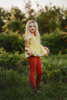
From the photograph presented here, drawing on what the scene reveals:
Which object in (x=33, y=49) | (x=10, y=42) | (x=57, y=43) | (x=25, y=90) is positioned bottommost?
(x=25, y=90)

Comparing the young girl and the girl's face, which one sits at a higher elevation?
the girl's face

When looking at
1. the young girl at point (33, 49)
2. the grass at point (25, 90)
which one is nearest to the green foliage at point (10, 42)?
the grass at point (25, 90)

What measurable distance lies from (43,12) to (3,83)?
69.0 ft

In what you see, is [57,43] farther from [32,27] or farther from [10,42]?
[32,27]

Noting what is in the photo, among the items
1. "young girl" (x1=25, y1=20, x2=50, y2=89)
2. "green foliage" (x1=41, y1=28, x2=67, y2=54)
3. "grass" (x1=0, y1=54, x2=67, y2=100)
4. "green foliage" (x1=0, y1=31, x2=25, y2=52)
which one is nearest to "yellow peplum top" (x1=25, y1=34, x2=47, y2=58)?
"young girl" (x1=25, y1=20, x2=50, y2=89)

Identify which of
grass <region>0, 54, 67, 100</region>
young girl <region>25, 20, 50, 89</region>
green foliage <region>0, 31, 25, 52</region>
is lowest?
grass <region>0, 54, 67, 100</region>

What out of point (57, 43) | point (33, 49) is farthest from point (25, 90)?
point (57, 43)

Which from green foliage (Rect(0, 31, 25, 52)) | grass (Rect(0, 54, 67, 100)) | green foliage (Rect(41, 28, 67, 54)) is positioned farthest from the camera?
green foliage (Rect(41, 28, 67, 54))

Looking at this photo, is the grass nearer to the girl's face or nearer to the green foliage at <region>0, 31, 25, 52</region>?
the girl's face

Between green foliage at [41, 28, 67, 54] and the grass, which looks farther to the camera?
green foliage at [41, 28, 67, 54]

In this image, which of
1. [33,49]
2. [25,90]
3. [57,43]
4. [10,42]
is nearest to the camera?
[33,49]

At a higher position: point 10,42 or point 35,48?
point 10,42

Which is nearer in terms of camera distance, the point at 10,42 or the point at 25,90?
the point at 25,90

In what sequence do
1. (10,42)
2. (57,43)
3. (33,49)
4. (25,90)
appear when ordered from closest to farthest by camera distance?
1. (33,49)
2. (25,90)
3. (10,42)
4. (57,43)
